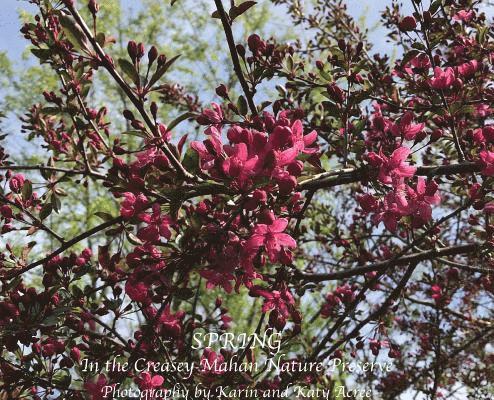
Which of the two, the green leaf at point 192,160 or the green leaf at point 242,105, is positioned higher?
the green leaf at point 242,105

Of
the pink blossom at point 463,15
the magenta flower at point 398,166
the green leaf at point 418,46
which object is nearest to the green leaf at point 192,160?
the magenta flower at point 398,166

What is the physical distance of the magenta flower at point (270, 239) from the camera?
160cm

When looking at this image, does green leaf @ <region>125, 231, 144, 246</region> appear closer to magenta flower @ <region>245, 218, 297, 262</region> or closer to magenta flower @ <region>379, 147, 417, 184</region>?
magenta flower @ <region>245, 218, 297, 262</region>

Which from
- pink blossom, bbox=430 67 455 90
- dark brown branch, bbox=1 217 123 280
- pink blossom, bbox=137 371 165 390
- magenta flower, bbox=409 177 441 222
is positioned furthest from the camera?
pink blossom, bbox=137 371 165 390

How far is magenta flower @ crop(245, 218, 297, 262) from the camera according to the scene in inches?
63.1

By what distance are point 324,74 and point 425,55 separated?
752 mm

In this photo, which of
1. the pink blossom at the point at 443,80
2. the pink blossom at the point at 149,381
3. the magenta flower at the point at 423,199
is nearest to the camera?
the magenta flower at the point at 423,199

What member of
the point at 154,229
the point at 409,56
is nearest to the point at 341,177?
the point at 154,229

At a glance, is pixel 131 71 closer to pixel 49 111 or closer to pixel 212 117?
pixel 212 117

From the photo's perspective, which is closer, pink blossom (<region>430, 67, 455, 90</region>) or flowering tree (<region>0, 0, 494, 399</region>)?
flowering tree (<region>0, 0, 494, 399</region>)

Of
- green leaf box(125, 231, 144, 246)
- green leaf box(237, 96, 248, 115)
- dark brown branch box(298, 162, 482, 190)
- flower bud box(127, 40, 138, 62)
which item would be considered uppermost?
green leaf box(237, 96, 248, 115)

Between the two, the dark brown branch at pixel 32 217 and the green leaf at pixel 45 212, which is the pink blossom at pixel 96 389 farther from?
the green leaf at pixel 45 212

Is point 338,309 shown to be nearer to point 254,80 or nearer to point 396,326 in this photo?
point 254,80

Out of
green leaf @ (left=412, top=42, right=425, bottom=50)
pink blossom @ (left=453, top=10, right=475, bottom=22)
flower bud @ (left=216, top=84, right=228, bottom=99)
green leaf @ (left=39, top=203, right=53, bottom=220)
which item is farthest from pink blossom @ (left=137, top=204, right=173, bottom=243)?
pink blossom @ (left=453, top=10, right=475, bottom=22)
